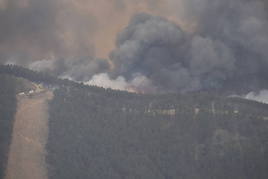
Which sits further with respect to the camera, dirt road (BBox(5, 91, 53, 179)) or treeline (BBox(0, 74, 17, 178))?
treeline (BBox(0, 74, 17, 178))

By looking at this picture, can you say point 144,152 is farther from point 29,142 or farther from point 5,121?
point 5,121

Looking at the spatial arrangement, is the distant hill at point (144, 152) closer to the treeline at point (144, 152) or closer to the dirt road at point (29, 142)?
the treeline at point (144, 152)

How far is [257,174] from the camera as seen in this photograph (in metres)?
183

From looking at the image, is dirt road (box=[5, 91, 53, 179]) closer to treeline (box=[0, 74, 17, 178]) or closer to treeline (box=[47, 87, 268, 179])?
treeline (box=[0, 74, 17, 178])

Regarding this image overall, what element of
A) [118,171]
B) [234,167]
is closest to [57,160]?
[118,171]

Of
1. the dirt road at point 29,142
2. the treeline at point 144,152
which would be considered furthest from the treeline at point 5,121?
the treeline at point 144,152

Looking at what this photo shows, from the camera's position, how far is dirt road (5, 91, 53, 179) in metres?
161

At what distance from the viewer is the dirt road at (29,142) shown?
16088 cm

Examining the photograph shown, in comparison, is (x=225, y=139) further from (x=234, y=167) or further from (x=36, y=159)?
(x=36, y=159)

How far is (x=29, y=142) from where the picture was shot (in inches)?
6821

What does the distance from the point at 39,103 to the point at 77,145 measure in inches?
990

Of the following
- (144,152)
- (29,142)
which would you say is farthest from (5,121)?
(144,152)

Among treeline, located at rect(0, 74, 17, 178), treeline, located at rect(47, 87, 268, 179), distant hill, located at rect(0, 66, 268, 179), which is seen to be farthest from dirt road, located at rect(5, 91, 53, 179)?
treeline, located at rect(47, 87, 268, 179)

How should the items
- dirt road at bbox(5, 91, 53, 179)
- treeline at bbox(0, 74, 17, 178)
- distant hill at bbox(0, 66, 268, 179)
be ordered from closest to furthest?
dirt road at bbox(5, 91, 53, 179)
treeline at bbox(0, 74, 17, 178)
distant hill at bbox(0, 66, 268, 179)
